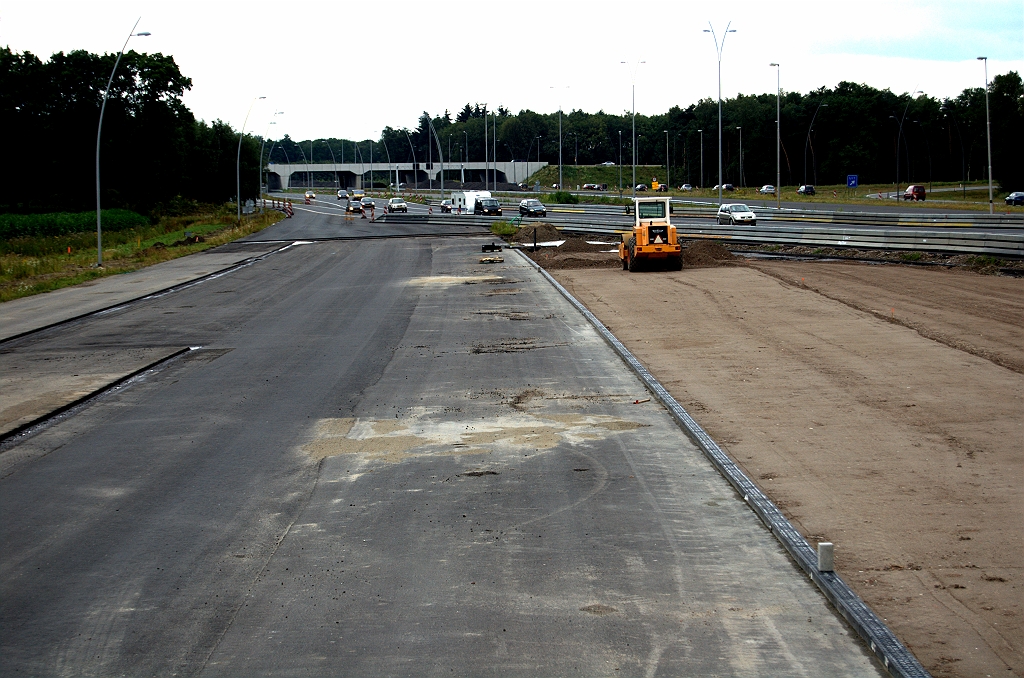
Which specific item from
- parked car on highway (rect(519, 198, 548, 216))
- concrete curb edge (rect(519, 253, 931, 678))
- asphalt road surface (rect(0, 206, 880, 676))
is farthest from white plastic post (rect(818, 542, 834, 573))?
parked car on highway (rect(519, 198, 548, 216))

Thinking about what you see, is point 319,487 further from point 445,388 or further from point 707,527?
point 445,388

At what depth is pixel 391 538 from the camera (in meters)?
8.04

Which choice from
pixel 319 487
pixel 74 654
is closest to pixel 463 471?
pixel 319 487

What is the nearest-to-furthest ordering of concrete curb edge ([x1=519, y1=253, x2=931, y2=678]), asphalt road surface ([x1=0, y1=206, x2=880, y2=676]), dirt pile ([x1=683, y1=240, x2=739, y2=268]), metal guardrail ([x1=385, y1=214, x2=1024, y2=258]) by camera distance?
concrete curb edge ([x1=519, y1=253, x2=931, y2=678]), asphalt road surface ([x1=0, y1=206, x2=880, y2=676]), metal guardrail ([x1=385, y1=214, x2=1024, y2=258]), dirt pile ([x1=683, y1=240, x2=739, y2=268])

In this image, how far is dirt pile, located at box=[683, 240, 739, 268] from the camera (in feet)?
115

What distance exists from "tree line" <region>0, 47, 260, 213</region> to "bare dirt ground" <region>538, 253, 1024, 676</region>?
70.7 m

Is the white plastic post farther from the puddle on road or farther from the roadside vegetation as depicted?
the roadside vegetation

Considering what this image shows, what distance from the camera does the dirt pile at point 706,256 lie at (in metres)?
35.1

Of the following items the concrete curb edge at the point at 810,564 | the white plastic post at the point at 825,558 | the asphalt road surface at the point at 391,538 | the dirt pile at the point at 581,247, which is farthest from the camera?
the dirt pile at the point at 581,247

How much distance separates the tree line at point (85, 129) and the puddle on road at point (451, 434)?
78651 millimetres

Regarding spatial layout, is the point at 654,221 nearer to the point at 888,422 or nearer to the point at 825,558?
the point at 888,422

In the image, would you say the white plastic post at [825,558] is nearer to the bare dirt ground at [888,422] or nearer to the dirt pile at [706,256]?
the bare dirt ground at [888,422]

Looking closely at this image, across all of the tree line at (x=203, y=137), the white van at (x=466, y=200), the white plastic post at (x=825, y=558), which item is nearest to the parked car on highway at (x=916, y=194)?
the tree line at (x=203, y=137)

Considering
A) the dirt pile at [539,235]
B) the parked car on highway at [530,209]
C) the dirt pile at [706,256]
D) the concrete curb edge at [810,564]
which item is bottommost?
the concrete curb edge at [810,564]
